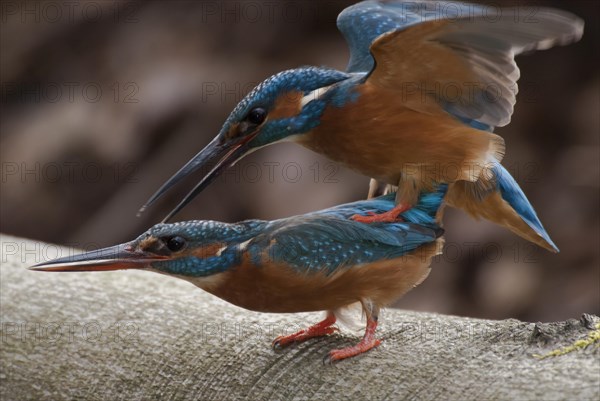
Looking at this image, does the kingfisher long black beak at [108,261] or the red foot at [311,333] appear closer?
the kingfisher long black beak at [108,261]

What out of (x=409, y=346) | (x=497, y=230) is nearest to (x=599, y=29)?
(x=497, y=230)

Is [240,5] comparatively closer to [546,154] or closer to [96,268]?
[546,154]

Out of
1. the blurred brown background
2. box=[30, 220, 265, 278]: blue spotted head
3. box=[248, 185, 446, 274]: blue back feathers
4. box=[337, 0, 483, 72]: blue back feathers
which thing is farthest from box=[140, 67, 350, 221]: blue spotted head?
the blurred brown background

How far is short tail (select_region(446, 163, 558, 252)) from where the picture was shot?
10.5 ft

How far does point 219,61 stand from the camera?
6.27 meters

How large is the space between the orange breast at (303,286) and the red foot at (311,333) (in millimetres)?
159

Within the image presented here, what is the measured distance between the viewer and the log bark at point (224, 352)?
2570mm

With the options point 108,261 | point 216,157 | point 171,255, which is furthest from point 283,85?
point 108,261

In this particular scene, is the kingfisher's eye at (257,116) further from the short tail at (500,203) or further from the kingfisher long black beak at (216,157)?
the short tail at (500,203)

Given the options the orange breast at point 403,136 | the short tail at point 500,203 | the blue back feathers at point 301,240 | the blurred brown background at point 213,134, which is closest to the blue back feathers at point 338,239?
the blue back feathers at point 301,240

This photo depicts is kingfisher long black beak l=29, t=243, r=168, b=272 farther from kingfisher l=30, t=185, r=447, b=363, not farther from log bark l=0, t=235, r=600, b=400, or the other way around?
log bark l=0, t=235, r=600, b=400

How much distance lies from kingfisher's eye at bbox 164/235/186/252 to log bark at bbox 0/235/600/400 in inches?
14.7

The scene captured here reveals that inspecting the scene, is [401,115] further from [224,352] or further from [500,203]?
[224,352]

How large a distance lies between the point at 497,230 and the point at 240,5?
216cm
